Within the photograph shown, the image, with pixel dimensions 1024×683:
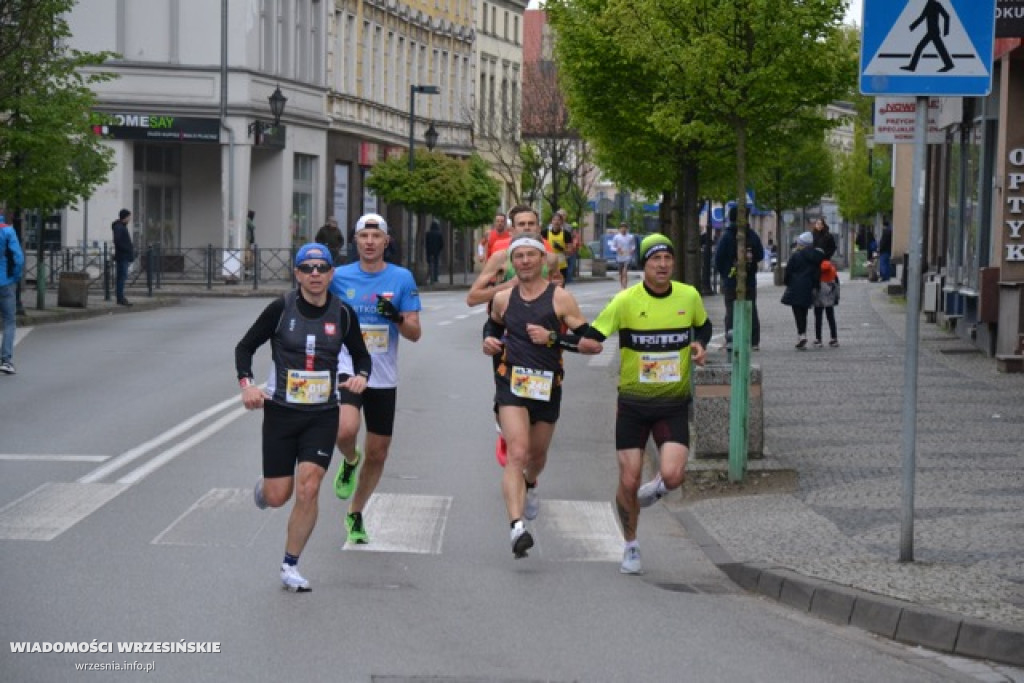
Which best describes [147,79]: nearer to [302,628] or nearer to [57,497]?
[57,497]

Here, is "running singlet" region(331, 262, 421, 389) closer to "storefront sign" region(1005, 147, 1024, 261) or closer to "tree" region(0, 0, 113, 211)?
"storefront sign" region(1005, 147, 1024, 261)

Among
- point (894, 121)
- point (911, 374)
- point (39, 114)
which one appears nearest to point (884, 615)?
point (911, 374)

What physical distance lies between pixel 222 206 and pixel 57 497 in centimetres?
4125

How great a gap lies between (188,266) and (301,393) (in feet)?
130

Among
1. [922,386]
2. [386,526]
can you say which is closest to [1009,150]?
[922,386]

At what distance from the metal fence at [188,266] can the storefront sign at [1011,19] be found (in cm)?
2634

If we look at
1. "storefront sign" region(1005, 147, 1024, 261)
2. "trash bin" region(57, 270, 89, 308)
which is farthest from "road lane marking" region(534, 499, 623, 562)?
"trash bin" region(57, 270, 89, 308)

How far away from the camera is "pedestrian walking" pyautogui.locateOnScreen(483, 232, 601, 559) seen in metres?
10.6

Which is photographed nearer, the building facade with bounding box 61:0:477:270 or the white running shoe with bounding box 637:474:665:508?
the white running shoe with bounding box 637:474:665:508

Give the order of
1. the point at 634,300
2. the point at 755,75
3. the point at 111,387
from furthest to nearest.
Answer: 1. the point at 111,387
2. the point at 755,75
3. the point at 634,300

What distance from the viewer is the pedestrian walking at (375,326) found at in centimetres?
1087

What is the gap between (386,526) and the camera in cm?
1165

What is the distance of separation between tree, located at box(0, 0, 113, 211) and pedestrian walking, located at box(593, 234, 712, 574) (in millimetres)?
21925

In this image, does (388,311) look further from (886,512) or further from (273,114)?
(273,114)
